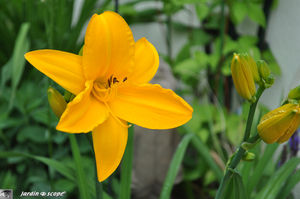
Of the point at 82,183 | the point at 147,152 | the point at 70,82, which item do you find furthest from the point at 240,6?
the point at 70,82

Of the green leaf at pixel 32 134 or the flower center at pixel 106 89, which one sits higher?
the flower center at pixel 106 89

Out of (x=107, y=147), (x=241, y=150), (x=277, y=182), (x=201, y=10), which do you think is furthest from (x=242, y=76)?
(x=201, y=10)

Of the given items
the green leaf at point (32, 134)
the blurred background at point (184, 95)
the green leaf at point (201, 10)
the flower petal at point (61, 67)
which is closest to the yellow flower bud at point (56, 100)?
the flower petal at point (61, 67)

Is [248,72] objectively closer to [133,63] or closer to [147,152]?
[133,63]

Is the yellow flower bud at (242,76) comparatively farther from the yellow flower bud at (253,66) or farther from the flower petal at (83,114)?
the flower petal at (83,114)

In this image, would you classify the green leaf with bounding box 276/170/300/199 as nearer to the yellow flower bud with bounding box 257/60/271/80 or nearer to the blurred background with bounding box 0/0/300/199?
the blurred background with bounding box 0/0/300/199

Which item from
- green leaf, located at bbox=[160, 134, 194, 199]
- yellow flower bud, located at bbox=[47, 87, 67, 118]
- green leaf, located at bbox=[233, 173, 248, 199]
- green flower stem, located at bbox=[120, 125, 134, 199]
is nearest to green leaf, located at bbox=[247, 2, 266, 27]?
green leaf, located at bbox=[160, 134, 194, 199]
